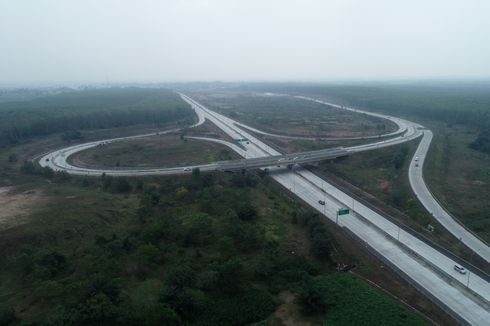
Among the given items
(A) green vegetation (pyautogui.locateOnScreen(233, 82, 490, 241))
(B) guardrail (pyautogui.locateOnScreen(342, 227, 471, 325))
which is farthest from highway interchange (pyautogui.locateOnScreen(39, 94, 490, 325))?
(A) green vegetation (pyautogui.locateOnScreen(233, 82, 490, 241))

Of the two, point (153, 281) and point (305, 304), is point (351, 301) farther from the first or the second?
point (153, 281)

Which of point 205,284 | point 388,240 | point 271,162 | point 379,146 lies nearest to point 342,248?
point 388,240

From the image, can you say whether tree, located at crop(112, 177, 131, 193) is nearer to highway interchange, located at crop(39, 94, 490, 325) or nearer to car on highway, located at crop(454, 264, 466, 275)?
highway interchange, located at crop(39, 94, 490, 325)

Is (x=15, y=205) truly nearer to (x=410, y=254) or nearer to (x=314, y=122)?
(x=410, y=254)

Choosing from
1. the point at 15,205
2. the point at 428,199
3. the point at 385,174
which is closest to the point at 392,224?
the point at 428,199

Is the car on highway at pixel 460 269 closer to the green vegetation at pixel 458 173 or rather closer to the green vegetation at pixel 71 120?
the green vegetation at pixel 458 173

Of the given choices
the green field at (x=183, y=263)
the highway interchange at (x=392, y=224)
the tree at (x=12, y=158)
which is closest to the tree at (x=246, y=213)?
the green field at (x=183, y=263)

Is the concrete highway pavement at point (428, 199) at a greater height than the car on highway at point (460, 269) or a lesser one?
greater
